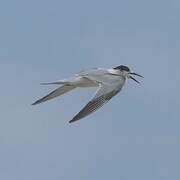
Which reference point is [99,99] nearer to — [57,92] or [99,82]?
[99,82]

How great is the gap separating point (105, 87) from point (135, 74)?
172 inches

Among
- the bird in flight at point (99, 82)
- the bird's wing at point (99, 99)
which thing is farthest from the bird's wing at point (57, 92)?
the bird's wing at point (99, 99)

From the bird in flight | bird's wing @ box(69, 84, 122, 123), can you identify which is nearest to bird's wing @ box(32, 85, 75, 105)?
the bird in flight

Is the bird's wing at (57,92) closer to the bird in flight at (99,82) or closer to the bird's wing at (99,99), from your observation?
the bird in flight at (99,82)

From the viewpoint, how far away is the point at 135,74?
170 feet

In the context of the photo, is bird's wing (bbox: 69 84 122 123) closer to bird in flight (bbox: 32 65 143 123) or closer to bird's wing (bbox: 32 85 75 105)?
bird in flight (bbox: 32 65 143 123)

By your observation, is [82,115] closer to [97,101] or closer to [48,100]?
[97,101]

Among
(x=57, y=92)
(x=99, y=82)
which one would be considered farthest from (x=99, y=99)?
(x=57, y=92)

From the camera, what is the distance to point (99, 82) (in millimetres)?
48094

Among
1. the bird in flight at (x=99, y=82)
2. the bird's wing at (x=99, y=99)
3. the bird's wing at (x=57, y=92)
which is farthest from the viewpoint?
the bird's wing at (x=57, y=92)

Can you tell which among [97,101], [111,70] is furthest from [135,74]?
[97,101]

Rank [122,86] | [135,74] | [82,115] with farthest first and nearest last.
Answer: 1. [135,74]
2. [122,86]
3. [82,115]

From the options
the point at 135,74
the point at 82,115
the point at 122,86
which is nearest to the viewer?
the point at 82,115

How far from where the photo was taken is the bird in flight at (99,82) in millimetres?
46594
